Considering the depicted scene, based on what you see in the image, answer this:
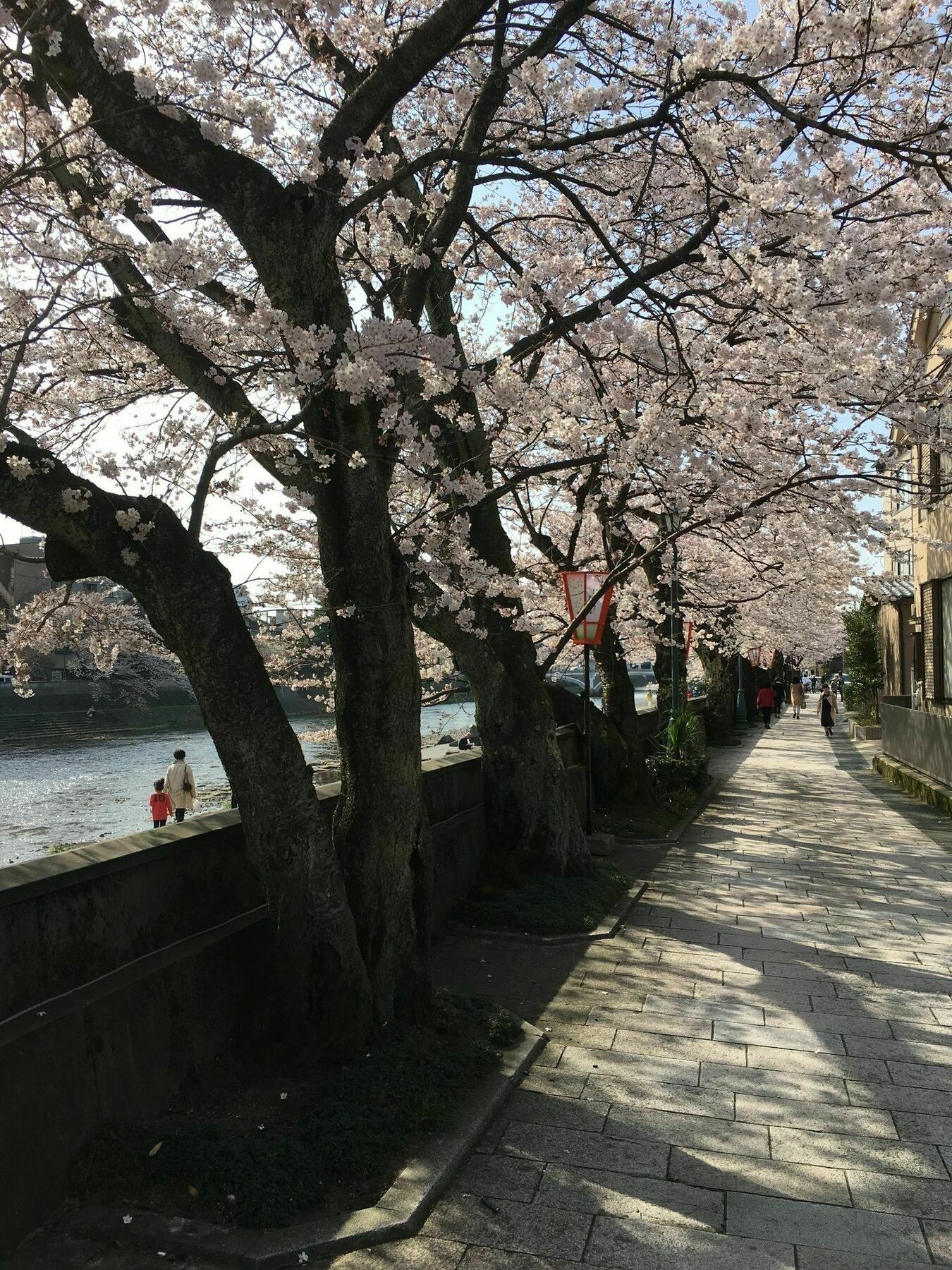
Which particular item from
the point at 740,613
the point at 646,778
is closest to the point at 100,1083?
the point at 646,778

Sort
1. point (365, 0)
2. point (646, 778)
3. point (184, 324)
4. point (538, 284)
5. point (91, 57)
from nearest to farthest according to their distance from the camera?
point (91, 57), point (184, 324), point (365, 0), point (538, 284), point (646, 778)

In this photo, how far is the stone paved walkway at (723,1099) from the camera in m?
3.68

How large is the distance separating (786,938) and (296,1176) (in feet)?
16.9

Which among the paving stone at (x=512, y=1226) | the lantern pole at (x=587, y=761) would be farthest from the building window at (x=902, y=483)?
the paving stone at (x=512, y=1226)

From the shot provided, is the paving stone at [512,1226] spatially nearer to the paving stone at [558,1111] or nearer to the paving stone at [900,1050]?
the paving stone at [558,1111]

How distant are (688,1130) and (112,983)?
A: 2629 mm

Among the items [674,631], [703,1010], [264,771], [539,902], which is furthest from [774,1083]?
[674,631]

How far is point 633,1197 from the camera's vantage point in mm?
3994

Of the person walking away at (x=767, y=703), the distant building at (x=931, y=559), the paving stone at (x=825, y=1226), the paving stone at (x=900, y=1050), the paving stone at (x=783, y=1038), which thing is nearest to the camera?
the paving stone at (x=825, y=1226)

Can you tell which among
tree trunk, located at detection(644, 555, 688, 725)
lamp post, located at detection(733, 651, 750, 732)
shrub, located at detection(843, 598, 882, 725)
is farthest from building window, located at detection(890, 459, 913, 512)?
lamp post, located at detection(733, 651, 750, 732)

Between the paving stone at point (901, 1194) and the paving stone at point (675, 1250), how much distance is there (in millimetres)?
537

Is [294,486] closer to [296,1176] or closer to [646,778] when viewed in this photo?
[296,1176]

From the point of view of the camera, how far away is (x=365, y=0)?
7.45 m

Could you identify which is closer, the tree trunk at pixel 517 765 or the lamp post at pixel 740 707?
the tree trunk at pixel 517 765
